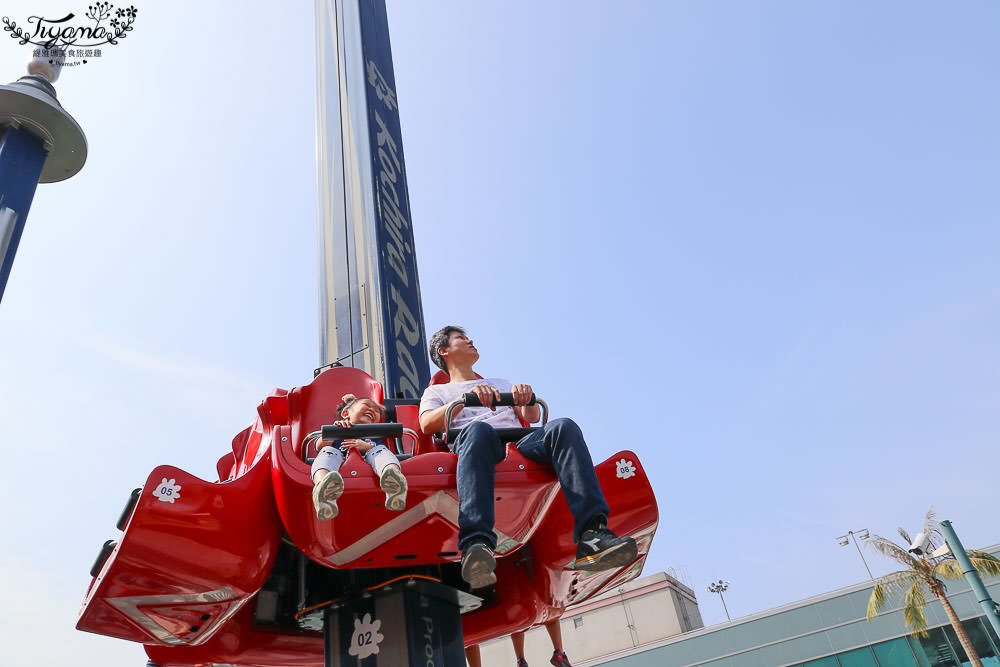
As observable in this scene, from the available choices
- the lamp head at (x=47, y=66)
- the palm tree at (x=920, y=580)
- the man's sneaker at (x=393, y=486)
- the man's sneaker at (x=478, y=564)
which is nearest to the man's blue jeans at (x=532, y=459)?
the man's sneaker at (x=478, y=564)

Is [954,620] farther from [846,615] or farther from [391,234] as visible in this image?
[391,234]

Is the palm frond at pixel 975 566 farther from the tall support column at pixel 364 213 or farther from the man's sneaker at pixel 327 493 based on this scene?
the man's sneaker at pixel 327 493

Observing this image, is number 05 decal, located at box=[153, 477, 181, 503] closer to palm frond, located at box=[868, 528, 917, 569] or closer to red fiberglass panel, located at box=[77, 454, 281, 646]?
red fiberglass panel, located at box=[77, 454, 281, 646]

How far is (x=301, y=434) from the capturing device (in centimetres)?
505

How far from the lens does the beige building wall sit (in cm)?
3203

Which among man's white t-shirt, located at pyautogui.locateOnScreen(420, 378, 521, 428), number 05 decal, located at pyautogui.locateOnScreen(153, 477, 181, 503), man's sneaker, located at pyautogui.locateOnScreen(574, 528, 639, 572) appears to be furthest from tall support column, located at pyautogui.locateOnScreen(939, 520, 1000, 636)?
number 05 decal, located at pyautogui.locateOnScreen(153, 477, 181, 503)

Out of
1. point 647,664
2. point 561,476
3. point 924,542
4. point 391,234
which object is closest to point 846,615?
point 647,664

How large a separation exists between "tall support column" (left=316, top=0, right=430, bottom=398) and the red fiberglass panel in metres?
2.85

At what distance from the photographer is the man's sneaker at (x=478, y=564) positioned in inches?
142

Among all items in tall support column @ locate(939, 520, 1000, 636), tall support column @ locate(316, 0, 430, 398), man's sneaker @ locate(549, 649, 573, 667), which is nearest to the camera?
man's sneaker @ locate(549, 649, 573, 667)

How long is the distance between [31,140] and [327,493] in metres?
8.95

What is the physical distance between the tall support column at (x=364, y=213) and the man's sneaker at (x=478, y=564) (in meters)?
3.61

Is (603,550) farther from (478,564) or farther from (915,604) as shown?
(915,604)

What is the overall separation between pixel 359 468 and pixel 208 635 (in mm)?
1879
